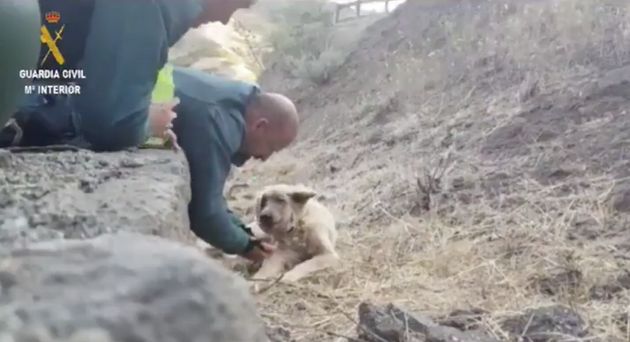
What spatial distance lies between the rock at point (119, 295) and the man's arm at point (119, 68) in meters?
2.00

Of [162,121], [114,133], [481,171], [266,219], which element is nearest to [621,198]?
[481,171]

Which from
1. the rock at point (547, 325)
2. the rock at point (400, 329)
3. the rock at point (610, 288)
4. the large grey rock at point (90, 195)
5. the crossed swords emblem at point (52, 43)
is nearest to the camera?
the large grey rock at point (90, 195)

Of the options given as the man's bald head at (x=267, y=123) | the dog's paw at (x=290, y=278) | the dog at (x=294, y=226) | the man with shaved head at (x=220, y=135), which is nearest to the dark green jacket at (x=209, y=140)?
the man with shaved head at (x=220, y=135)

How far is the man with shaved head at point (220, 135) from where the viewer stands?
11.4ft

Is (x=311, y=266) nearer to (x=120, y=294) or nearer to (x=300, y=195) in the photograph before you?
(x=300, y=195)

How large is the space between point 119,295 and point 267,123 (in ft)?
10.1

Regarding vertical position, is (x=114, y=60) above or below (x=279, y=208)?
above

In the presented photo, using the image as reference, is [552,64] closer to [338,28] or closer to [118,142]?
[118,142]

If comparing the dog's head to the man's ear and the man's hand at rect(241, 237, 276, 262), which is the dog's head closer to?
the man's hand at rect(241, 237, 276, 262)

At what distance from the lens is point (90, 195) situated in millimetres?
2293

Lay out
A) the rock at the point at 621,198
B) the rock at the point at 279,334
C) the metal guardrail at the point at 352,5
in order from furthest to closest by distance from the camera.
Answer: the metal guardrail at the point at 352,5 < the rock at the point at 621,198 < the rock at the point at 279,334

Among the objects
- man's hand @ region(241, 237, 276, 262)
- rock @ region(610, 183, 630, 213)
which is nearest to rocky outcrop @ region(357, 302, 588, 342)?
man's hand @ region(241, 237, 276, 262)

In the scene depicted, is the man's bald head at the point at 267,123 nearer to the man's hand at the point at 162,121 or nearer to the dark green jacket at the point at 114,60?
the man's hand at the point at 162,121

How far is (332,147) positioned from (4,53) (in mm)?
5305
